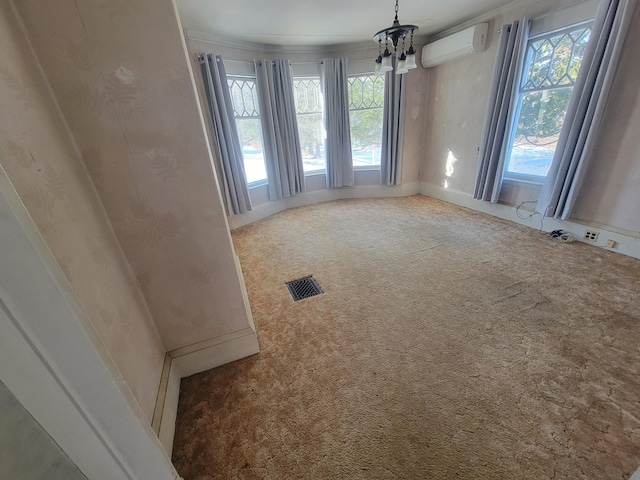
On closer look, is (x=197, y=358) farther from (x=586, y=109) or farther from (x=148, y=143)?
(x=586, y=109)

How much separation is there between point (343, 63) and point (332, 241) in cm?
283

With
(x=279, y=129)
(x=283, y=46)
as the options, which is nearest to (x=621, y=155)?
(x=279, y=129)

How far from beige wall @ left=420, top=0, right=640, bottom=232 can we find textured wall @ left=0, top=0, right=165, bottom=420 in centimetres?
392

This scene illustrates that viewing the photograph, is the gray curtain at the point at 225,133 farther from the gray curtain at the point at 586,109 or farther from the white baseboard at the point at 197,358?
the gray curtain at the point at 586,109

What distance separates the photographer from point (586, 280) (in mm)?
2184

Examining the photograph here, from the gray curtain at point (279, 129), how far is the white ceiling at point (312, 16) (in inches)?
15.5

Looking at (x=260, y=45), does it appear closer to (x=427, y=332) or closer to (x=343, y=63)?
(x=343, y=63)

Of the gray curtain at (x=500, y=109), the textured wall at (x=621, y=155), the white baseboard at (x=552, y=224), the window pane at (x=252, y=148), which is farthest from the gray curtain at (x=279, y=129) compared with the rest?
the textured wall at (x=621, y=155)

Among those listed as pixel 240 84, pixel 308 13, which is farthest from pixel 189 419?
pixel 240 84

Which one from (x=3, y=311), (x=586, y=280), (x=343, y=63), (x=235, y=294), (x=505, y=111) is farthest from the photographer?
(x=343, y=63)

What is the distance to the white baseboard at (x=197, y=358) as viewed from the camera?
1311mm

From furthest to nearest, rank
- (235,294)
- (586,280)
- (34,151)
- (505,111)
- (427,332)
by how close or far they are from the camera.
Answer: (505,111) < (586,280) < (427,332) < (235,294) < (34,151)

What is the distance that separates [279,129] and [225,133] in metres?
0.89

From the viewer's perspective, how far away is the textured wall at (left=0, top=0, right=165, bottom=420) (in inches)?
31.0
